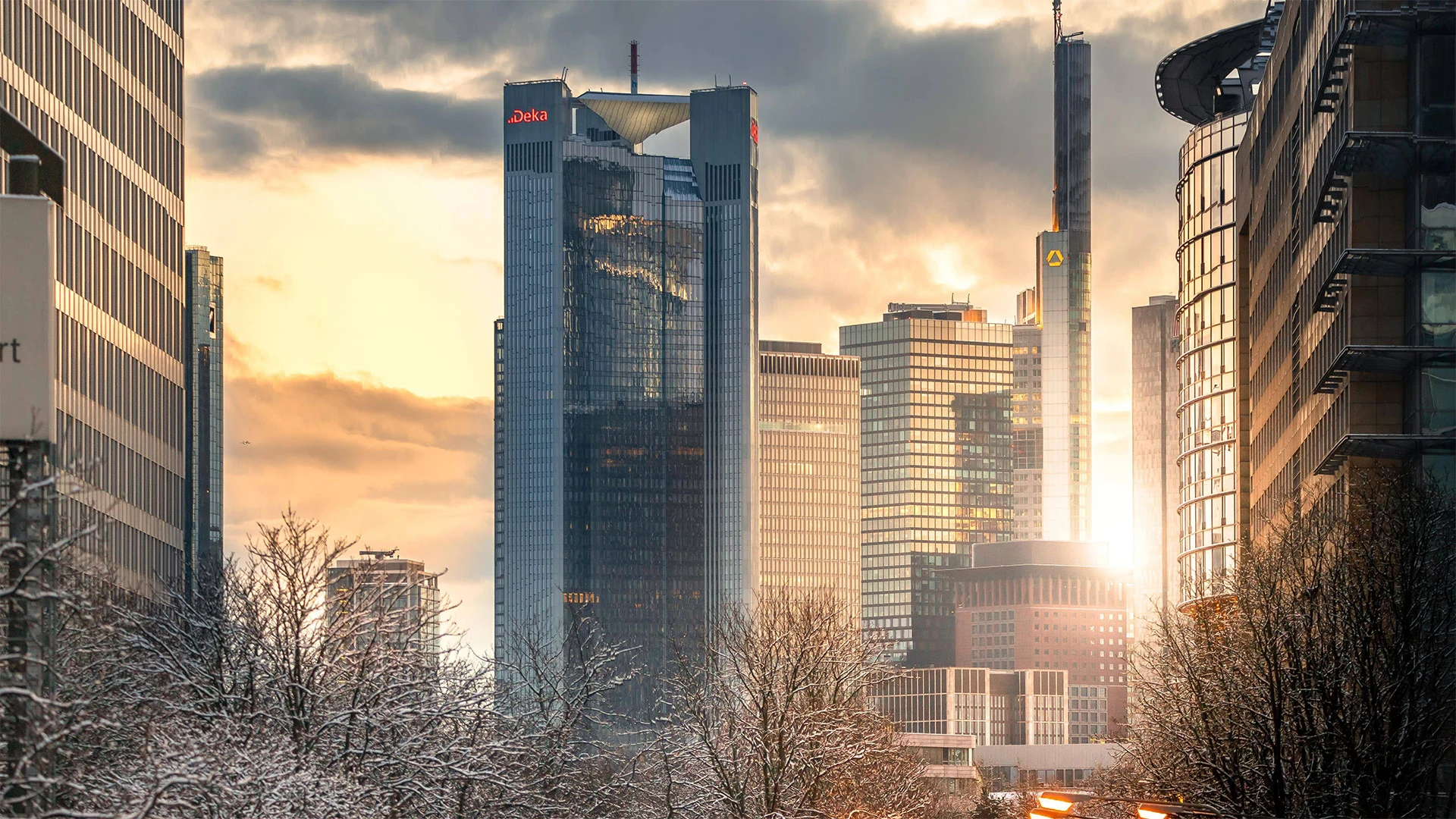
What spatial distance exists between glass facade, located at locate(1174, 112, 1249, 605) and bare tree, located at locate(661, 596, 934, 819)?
179ft

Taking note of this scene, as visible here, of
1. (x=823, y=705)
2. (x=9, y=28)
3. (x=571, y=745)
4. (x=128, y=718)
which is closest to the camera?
(x=128, y=718)

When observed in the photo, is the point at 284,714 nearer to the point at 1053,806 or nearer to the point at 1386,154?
the point at 1053,806

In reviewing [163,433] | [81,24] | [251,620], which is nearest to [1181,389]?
[163,433]

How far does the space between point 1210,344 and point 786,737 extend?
87238mm

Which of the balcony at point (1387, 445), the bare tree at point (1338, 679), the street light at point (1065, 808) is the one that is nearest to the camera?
the street light at point (1065, 808)

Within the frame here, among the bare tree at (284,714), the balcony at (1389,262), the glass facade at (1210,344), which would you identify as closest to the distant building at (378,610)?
the bare tree at (284,714)

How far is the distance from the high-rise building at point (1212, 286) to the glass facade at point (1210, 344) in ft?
0.35

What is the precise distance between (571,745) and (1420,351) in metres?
35.6

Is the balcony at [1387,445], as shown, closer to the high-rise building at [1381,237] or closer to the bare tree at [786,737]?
the high-rise building at [1381,237]

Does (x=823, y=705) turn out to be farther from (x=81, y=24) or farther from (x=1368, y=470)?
(x=81, y=24)

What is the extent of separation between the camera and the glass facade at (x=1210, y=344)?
152 meters

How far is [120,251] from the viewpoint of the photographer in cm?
12006

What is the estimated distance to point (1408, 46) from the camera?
73562mm

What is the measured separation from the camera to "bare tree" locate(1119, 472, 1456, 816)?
57.3 metres
